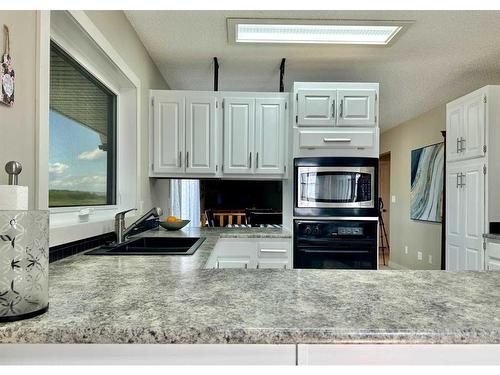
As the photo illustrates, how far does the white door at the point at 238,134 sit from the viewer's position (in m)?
3.09

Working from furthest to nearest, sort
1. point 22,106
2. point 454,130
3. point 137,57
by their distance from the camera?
point 454,130
point 137,57
point 22,106

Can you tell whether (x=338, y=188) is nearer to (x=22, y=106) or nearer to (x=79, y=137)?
(x=79, y=137)

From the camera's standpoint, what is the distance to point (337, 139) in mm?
2939

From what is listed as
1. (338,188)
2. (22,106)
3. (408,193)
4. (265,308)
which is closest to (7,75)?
(22,106)

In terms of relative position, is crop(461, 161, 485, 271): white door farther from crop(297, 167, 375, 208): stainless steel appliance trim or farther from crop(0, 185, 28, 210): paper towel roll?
crop(0, 185, 28, 210): paper towel roll

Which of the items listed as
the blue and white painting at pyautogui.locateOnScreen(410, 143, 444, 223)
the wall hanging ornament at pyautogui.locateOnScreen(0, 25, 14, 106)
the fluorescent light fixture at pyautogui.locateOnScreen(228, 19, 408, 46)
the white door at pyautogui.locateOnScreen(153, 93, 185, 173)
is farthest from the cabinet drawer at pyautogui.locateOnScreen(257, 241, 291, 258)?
the blue and white painting at pyautogui.locateOnScreen(410, 143, 444, 223)

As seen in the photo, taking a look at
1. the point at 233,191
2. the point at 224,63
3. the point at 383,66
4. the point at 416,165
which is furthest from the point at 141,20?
the point at 416,165

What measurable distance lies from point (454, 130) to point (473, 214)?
2.71 feet

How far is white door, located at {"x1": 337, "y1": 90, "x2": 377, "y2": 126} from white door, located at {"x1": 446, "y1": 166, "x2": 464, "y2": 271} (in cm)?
110

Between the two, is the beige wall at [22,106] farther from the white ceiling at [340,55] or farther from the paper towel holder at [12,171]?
the white ceiling at [340,55]

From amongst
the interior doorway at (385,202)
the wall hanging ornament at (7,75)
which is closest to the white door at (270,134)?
the wall hanging ornament at (7,75)

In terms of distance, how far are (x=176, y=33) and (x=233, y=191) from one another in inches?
114

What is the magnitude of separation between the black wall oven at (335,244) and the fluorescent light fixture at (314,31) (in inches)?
53.8

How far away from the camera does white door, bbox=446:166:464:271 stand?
3.30 m
